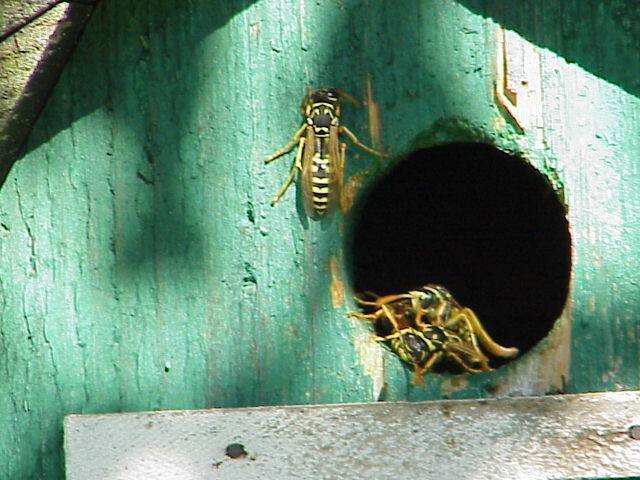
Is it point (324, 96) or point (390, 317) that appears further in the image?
point (390, 317)

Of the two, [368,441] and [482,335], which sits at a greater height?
[482,335]

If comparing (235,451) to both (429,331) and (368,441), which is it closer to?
(368,441)

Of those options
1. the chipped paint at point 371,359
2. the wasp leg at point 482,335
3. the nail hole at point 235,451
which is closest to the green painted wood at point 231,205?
the chipped paint at point 371,359

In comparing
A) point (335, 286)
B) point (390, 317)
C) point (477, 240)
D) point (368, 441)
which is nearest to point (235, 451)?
point (368, 441)

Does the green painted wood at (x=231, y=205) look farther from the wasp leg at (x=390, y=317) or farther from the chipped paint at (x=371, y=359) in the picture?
the wasp leg at (x=390, y=317)

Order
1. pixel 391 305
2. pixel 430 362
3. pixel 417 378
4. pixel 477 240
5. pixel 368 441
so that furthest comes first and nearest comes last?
pixel 477 240, pixel 391 305, pixel 430 362, pixel 417 378, pixel 368 441

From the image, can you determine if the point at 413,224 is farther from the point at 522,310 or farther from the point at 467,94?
the point at 467,94

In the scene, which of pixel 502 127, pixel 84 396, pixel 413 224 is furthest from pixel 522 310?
pixel 84 396
